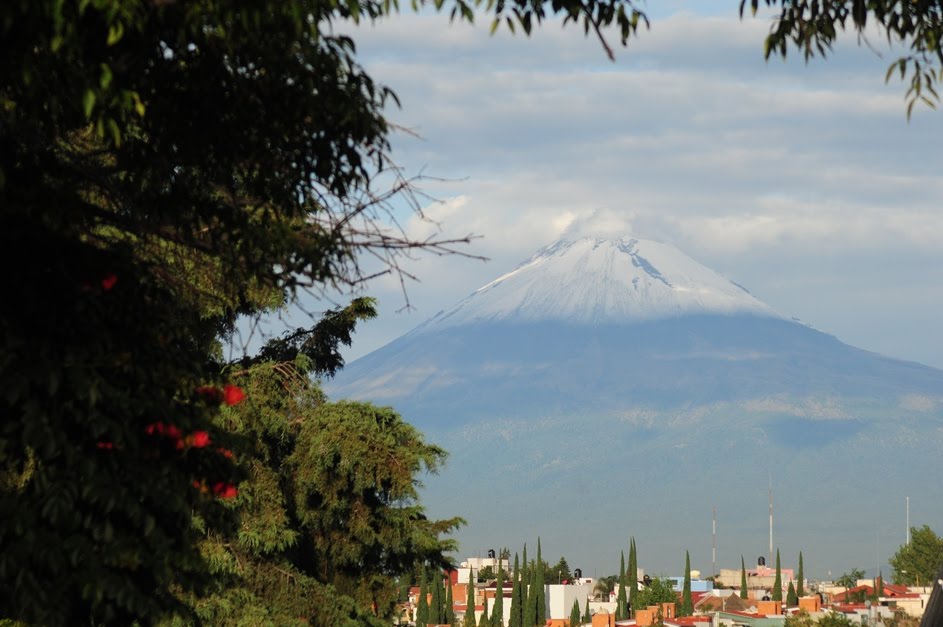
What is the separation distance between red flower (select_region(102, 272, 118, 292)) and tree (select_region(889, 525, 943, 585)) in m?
150

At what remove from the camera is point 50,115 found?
8.50 meters

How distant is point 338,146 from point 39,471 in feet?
8.18

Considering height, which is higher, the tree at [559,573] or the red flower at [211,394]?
the tree at [559,573]

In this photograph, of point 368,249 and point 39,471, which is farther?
point 368,249

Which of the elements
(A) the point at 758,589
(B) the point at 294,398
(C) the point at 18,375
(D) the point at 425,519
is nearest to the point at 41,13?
(C) the point at 18,375

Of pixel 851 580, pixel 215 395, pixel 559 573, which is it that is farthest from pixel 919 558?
pixel 215 395

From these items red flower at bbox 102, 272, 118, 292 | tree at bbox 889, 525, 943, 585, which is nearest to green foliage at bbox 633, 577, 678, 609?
tree at bbox 889, 525, 943, 585

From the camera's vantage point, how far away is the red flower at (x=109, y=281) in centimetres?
860

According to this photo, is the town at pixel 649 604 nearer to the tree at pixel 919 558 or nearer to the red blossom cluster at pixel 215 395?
the tree at pixel 919 558

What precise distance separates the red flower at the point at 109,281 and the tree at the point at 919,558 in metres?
150

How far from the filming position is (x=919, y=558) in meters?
155

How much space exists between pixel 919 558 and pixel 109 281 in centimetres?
15524

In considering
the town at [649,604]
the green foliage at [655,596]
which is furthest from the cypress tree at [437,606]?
the green foliage at [655,596]

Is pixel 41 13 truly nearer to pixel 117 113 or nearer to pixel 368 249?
pixel 117 113
